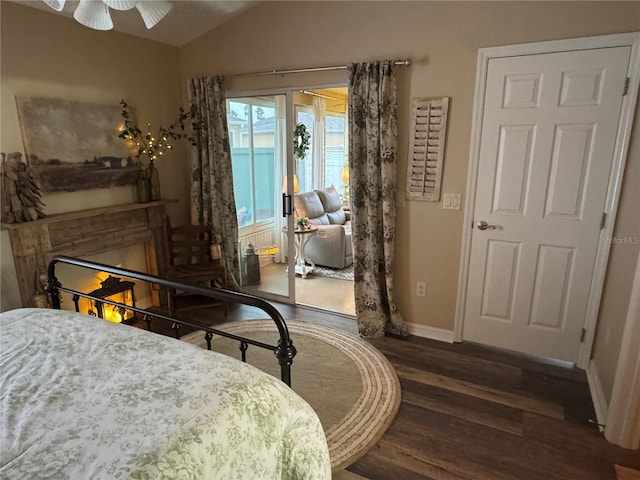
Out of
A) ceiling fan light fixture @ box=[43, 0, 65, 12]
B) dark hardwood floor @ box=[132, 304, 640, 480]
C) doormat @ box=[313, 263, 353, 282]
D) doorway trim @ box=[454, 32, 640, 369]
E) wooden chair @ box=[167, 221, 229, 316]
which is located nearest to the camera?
ceiling fan light fixture @ box=[43, 0, 65, 12]

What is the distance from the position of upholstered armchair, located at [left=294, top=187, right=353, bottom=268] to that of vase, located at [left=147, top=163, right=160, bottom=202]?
168 cm

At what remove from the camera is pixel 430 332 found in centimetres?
328

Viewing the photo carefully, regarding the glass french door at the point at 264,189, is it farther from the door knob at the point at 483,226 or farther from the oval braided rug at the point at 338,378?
the door knob at the point at 483,226

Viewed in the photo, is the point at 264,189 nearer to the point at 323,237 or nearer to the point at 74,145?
the point at 323,237

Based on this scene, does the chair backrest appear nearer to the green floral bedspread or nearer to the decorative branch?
the decorative branch

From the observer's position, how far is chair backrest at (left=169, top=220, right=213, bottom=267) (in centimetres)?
386

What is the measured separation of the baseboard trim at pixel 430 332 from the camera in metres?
3.21

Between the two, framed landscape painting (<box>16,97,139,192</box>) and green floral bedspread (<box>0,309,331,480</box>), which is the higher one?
framed landscape painting (<box>16,97,139,192</box>)

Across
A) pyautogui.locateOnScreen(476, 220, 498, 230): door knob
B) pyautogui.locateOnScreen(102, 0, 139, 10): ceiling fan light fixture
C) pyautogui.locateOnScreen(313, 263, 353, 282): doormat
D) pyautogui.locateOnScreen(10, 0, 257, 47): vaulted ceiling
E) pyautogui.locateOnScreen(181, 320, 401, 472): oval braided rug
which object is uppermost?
pyautogui.locateOnScreen(10, 0, 257, 47): vaulted ceiling

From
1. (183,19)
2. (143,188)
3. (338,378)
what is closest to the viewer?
(338,378)

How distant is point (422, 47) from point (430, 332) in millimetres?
2278

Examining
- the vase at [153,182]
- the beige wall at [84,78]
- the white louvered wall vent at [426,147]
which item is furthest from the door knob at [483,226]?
the beige wall at [84,78]

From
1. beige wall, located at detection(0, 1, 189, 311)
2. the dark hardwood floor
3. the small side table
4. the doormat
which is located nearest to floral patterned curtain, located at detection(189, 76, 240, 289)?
beige wall, located at detection(0, 1, 189, 311)

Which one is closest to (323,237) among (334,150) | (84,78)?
(334,150)
